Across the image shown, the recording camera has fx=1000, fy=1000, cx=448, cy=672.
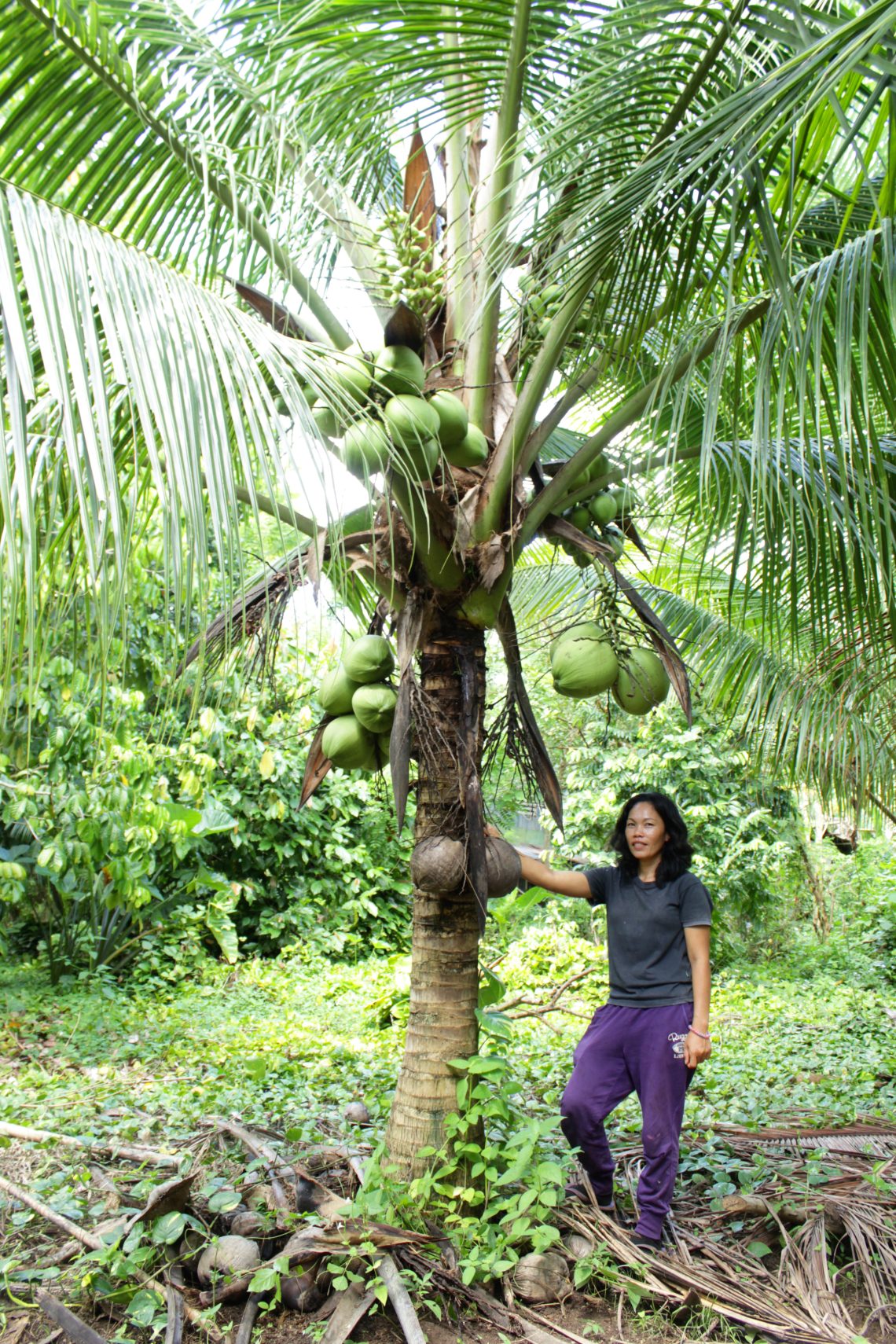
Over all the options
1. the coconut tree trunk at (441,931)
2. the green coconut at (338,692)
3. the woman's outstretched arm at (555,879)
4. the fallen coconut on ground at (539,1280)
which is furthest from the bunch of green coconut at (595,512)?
the fallen coconut on ground at (539,1280)

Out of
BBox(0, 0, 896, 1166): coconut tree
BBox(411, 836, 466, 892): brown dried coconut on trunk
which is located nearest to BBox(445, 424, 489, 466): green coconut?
BBox(0, 0, 896, 1166): coconut tree

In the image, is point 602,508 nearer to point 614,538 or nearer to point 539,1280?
point 614,538

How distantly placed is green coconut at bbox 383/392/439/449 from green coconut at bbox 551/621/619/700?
828 mm

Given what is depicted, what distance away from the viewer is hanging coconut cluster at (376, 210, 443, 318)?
2266mm

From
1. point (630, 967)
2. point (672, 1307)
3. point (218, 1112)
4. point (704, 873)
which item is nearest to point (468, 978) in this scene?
point (630, 967)

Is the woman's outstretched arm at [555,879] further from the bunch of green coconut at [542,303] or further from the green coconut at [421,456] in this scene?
the bunch of green coconut at [542,303]

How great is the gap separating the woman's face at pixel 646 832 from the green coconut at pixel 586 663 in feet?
1.87

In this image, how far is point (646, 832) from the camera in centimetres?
296

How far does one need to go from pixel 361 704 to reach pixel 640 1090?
137 centimetres

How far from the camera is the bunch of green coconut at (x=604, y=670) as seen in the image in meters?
2.50

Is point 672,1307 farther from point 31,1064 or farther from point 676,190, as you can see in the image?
point 31,1064

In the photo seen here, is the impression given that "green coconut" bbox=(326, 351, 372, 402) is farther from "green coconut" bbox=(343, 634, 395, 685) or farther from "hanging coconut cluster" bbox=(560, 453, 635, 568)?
"hanging coconut cluster" bbox=(560, 453, 635, 568)

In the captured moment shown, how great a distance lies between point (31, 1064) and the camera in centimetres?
438

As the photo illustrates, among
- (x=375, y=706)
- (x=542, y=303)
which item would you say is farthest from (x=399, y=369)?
(x=375, y=706)
